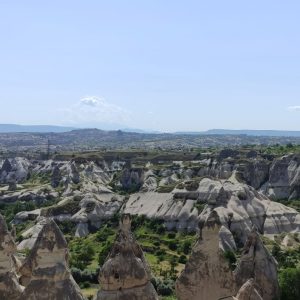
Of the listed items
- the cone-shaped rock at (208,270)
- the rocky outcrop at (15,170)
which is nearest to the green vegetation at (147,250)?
the cone-shaped rock at (208,270)

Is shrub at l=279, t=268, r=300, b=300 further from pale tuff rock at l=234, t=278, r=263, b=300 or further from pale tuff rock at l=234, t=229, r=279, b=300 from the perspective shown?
pale tuff rock at l=234, t=278, r=263, b=300

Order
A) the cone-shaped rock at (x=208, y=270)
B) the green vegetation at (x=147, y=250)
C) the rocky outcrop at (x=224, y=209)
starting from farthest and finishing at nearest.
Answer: the rocky outcrop at (x=224, y=209), the green vegetation at (x=147, y=250), the cone-shaped rock at (x=208, y=270)

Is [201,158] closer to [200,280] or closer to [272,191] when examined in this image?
[272,191]

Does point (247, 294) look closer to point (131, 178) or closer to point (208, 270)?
point (208, 270)

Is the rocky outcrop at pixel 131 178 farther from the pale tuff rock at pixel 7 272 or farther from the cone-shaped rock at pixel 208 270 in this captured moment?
the cone-shaped rock at pixel 208 270

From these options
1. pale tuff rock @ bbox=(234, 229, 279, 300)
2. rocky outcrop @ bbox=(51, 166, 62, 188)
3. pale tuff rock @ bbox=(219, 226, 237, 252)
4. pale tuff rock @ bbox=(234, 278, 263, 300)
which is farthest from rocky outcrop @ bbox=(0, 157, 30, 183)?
pale tuff rock @ bbox=(234, 278, 263, 300)

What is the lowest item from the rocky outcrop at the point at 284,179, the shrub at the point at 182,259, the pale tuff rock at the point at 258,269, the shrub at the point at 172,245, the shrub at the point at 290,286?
the shrub at the point at 172,245
